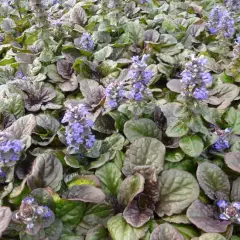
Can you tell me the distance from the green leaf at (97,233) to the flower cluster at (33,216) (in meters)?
0.34

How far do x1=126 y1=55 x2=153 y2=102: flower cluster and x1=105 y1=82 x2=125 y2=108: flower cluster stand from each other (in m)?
0.20

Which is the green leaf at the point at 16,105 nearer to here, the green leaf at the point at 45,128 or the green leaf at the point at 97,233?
the green leaf at the point at 45,128

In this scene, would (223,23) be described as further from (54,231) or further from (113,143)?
(54,231)

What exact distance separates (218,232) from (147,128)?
117 cm

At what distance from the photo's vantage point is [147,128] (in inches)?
130

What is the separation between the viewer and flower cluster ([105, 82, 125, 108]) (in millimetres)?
3295

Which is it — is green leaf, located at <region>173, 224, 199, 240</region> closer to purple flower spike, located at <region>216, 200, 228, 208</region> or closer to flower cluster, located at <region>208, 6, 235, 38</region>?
purple flower spike, located at <region>216, 200, 228, 208</region>

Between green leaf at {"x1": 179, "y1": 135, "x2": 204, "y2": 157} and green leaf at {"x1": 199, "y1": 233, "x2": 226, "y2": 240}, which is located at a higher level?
green leaf at {"x1": 179, "y1": 135, "x2": 204, "y2": 157}

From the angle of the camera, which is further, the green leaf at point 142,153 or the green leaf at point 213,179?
the green leaf at point 142,153

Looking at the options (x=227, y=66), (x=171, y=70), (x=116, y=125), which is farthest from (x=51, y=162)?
(x=227, y=66)

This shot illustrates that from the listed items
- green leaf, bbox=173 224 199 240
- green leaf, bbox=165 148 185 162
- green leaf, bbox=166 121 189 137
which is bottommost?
green leaf, bbox=173 224 199 240

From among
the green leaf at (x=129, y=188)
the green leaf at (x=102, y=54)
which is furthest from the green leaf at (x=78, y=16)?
the green leaf at (x=129, y=188)

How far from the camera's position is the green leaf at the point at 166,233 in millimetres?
2546

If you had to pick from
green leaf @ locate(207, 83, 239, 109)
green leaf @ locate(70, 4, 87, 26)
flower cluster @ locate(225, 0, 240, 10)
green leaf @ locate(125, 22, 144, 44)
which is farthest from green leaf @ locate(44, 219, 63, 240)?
flower cluster @ locate(225, 0, 240, 10)
